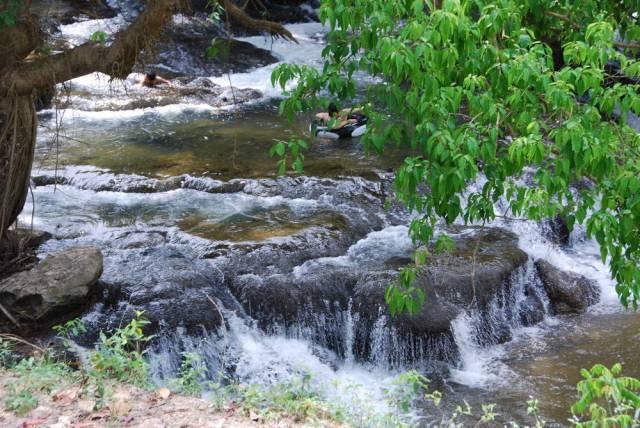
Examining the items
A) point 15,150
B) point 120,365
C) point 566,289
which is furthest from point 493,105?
point 566,289

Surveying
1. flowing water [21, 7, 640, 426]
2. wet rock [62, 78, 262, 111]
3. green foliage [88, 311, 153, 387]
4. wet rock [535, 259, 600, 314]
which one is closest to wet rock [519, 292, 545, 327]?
flowing water [21, 7, 640, 426]

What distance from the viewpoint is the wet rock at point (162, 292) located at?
7062 mm

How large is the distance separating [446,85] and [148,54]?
275cm

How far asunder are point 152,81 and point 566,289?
9477 millimetres

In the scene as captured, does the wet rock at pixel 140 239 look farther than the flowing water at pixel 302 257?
Yes

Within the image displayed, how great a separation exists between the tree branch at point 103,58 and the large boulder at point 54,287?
167 centimetres

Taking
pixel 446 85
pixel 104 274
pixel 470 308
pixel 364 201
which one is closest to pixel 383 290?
pixel 470 308

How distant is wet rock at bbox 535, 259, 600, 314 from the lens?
8.47m

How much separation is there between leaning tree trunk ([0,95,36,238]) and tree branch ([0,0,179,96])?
31cm

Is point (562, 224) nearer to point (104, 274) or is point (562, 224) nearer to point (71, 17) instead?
point (104, 274)

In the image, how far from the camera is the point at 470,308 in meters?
7.64

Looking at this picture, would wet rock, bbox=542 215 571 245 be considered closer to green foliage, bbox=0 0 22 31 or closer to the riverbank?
the riverbank

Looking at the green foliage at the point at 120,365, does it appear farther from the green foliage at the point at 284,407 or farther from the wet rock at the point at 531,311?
the wet rock at the point at 531,311

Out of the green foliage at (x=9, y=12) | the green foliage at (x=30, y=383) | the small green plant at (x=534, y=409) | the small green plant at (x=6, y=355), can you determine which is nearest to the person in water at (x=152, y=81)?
the green foliage at (x=9, y=12)
